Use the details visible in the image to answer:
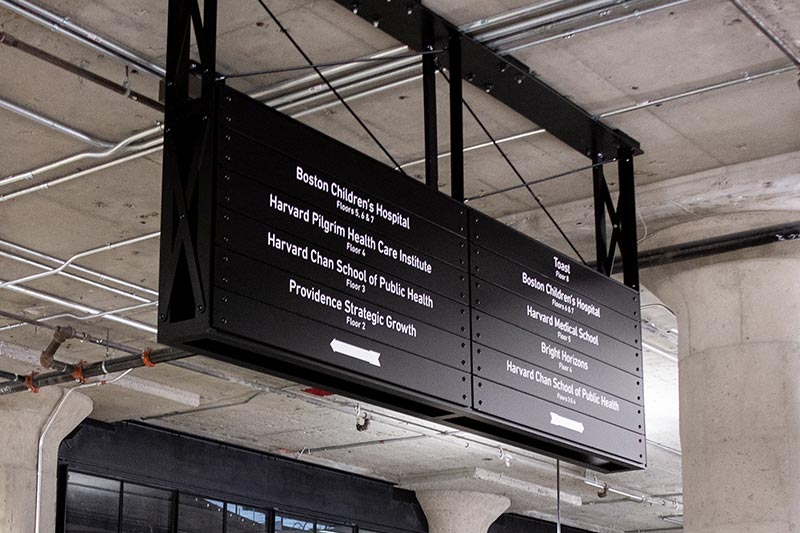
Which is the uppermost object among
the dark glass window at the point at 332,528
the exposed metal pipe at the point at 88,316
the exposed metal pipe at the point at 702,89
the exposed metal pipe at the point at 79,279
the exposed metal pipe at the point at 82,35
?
the exposed metal pipe at the point at 702,89

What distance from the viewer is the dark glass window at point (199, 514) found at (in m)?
14.7

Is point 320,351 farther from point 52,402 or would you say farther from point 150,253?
point 52,402

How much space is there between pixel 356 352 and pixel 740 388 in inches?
138

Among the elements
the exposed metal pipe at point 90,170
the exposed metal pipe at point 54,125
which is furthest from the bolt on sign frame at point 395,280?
the exposed metal pipe at point 90,170

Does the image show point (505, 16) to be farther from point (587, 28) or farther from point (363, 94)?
point (363, 94)

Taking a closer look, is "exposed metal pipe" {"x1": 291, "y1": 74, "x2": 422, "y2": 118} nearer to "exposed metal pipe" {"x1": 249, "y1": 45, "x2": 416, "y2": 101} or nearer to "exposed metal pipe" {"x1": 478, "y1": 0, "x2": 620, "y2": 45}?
"exposed metal pipe" {"x1": 249, "y1": 45, "x2": 416, "y2": 101}

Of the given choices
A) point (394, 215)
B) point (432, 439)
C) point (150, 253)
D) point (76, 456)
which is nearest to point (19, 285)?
point (150, 253)

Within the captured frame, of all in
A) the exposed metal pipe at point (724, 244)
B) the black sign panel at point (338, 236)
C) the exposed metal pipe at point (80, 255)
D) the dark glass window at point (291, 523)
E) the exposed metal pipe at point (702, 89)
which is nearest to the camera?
the black sign panel at point (338, 236)

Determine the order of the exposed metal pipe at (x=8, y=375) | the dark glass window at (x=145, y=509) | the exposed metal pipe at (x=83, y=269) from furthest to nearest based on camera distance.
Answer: the dark glass window at (x=145, y=509)
the exposed metal pipe at (x=8, y=375)
the exposed metal pipe at (x=83, y=269)

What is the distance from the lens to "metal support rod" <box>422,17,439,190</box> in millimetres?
5812

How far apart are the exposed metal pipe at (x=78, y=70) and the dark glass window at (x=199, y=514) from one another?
358 inches

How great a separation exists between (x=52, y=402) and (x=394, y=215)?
819cm

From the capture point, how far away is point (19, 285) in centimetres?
970

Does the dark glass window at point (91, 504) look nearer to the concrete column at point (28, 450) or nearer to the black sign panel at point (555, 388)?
the concrete column at point (28, 450)
